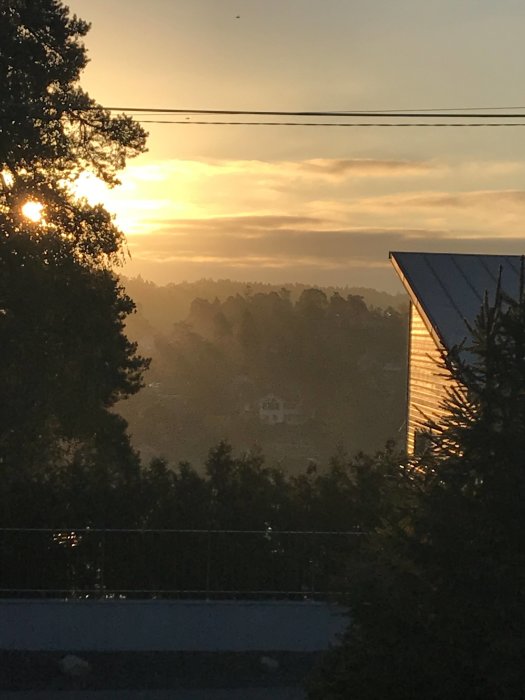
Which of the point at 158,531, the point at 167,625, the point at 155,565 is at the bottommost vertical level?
the point at 167,625

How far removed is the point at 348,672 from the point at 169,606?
14.8ft

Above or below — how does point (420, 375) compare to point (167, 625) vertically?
above

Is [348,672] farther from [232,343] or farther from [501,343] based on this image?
[232,343]

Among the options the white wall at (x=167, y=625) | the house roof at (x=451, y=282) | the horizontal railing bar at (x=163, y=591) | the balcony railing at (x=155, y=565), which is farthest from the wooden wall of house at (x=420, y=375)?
the white wall at (x=167, y=625)

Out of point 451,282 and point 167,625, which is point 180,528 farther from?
point 451,282

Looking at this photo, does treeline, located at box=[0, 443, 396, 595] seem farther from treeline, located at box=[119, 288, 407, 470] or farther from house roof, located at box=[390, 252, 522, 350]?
treeline, located at box=[119, 288, 407, 470]

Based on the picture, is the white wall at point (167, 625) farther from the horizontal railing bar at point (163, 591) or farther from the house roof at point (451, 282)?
the house roof at point (451, 282)

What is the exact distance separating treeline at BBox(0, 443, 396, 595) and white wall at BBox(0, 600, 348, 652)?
Answer: 0.39m

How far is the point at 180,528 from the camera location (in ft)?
34.6

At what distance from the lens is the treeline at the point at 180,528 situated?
33.7ft

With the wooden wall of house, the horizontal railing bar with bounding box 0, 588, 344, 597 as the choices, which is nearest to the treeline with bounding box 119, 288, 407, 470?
the wooden wall of house

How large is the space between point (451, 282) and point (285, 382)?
10424cm

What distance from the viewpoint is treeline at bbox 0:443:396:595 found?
10273 millimetres

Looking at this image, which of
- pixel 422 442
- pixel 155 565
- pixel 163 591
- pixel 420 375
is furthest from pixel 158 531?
pixel 420 375
